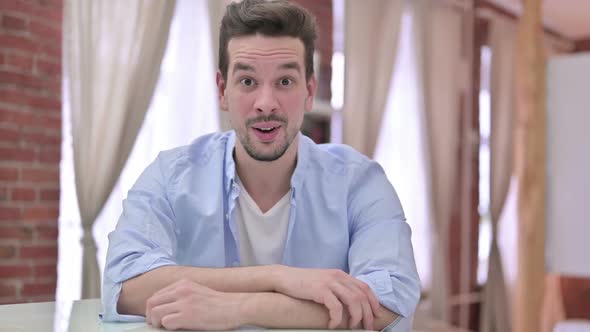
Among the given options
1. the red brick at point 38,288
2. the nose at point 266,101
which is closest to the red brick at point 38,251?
the red brick at point 38,288

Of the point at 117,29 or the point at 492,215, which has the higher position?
the point at 117,29

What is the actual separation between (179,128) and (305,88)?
174 cm

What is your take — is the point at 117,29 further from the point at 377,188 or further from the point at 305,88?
the point at 377,188

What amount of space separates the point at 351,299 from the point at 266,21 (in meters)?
0.69

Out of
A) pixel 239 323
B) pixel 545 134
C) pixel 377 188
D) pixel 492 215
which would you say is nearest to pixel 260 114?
pixel 377 188

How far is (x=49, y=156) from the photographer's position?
2680mm

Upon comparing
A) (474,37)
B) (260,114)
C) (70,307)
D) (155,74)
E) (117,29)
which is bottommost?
(70,307)

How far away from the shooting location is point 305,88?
1520 millimetres

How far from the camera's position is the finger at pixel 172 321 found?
1.05m

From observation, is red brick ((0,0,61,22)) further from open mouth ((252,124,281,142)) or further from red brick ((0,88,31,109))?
open mouth ((252,124,281,142))

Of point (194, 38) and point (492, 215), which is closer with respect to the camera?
point (194, 38)

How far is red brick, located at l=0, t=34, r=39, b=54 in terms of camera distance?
8.25ft

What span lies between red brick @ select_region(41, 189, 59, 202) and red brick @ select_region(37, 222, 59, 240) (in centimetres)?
13

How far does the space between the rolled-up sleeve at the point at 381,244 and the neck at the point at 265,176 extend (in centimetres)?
18
